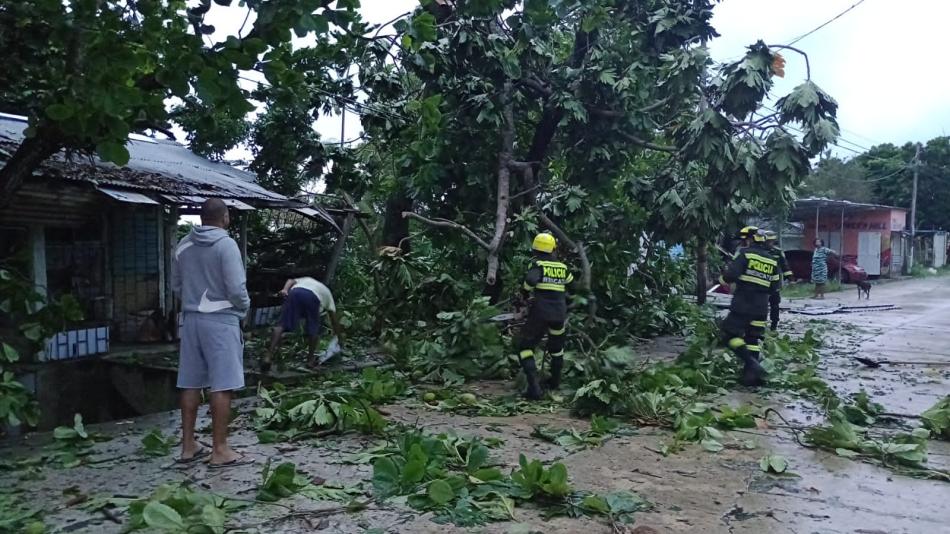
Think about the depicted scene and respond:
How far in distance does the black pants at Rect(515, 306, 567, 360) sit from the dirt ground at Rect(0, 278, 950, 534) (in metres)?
0.87

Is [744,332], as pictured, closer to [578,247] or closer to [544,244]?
[544,244]

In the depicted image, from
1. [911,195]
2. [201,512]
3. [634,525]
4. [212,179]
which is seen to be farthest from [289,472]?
[911,195]

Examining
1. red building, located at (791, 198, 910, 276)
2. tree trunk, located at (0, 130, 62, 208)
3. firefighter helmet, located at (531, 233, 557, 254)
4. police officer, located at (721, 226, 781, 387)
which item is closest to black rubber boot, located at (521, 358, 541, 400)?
firefighter helmet, located at (531, 233, 557, 254)

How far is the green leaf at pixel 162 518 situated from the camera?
3547 mm

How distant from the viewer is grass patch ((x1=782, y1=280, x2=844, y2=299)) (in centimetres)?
2230

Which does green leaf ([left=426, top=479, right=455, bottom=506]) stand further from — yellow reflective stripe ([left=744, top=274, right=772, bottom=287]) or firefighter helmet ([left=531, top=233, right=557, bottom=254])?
yellow reflective stripe ([left=744, top=274, right=772, bottom=287])

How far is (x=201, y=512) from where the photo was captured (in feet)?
12.4

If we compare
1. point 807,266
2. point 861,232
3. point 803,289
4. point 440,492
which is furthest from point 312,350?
point 861,232

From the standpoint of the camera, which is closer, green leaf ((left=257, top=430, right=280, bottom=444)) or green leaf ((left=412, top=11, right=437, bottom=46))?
green leaf ((left=257, top=430, right=280, bottom=444))

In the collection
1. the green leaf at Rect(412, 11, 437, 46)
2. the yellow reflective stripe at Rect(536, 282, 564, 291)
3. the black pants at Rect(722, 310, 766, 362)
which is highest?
the green leaf at Rect(412, 11, 437, 46)

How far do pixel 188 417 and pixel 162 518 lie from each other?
1443mm

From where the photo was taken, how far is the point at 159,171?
1025cm

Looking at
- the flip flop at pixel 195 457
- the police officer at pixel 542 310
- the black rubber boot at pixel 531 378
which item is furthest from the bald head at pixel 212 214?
the black rubber boot at pixel 531 378

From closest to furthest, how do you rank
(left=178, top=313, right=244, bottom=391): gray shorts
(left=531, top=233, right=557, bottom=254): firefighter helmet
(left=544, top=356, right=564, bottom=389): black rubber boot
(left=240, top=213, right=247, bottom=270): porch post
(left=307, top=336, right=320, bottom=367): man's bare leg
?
(left=178, top=313, right=244, bottom=391): gray shorts, (left=531, top=233, right=557, bottom=254): firefighter helmet, (left=544, top=356, right=564, bottom=389): black rubber boot, (left=307, top=336, right=320, bottom=367): man's bare leg, (left=240, top=213, right=247, bottom=270): porch post
